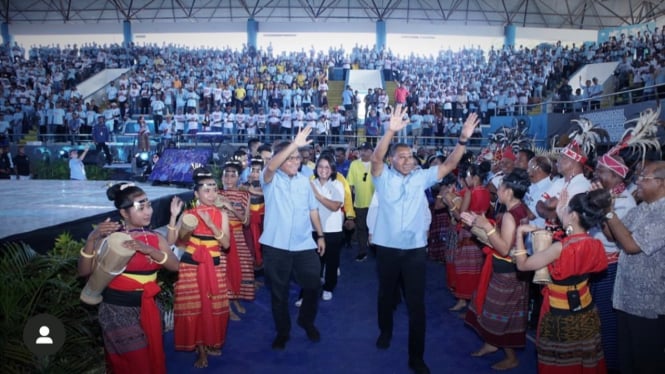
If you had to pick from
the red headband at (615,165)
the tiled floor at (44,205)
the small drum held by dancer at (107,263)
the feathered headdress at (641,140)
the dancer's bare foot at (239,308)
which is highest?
the feathered headdress at (641,140)

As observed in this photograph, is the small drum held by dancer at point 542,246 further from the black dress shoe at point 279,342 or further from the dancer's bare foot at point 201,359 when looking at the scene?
the dancer's bare foot at point 201,359

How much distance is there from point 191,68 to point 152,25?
854cm

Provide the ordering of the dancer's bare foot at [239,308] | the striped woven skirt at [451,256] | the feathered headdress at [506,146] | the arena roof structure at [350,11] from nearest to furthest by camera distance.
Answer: the dancer's bare foot at [239,308] → the striped woven skirt at [451,256] → the feathered headdress at [506,146] → the arena roof structure at [350,11]

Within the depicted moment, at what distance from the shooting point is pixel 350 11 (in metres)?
28.8

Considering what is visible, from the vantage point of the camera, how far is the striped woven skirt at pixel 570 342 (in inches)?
120

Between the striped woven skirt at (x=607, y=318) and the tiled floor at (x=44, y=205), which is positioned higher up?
the tiled floor at (x=44, y=205)

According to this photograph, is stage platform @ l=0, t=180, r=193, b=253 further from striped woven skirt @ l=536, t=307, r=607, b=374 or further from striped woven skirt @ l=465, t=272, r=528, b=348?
striped woven skirt @ l=536, t=307, r=607, b=374

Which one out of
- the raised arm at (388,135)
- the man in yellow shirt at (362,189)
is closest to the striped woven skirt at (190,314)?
the raised arm at (388,135)

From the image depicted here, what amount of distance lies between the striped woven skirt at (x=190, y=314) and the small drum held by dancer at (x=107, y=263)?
1.09 metres

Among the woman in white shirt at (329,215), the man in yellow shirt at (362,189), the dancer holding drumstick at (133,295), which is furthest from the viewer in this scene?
the man in yellow shirt at (362,189)

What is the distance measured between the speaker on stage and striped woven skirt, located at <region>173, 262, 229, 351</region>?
22.6 feet

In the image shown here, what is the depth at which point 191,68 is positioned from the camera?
74.9 ft

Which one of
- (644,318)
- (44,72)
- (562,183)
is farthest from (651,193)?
(44,72)

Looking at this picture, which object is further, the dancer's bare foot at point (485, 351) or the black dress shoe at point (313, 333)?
the black dress shoe at point (313, 333)
